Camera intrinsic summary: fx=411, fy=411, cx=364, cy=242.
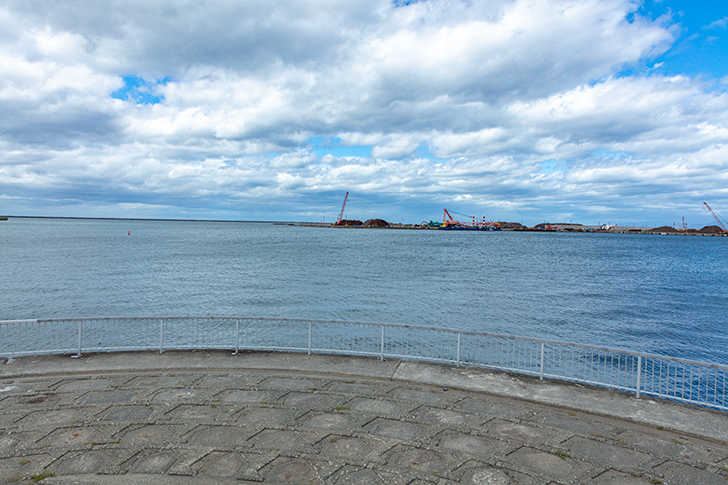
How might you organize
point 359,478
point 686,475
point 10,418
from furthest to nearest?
point 10,418 → point 686,475 → point 359,478

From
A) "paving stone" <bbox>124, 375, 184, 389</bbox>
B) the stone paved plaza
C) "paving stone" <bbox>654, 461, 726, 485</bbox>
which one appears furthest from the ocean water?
"paving stone" <bbox>654, 461, 726, 485</bbox>

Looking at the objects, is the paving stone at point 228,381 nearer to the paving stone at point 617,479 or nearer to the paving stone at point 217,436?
the paving stone at point 217,436

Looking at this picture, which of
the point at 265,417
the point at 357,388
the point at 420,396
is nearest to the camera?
the point at 265,417

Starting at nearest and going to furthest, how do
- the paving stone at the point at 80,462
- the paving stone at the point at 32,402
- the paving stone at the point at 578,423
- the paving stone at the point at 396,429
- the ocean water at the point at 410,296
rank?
the paving stone at the point at 80,462, the paving stone at the point at 396,429, the paving stone at the point at 578,423, the paving stone at the point at 32,402, the ocean water at the point at 410,296

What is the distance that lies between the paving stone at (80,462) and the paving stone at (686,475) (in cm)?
935

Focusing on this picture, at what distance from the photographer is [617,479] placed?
6.70 m

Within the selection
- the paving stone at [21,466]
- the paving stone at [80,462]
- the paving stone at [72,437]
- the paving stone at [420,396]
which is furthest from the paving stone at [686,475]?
the paving stone at [21,466]

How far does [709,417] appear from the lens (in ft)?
29.6

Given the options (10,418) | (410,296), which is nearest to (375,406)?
(10,418)

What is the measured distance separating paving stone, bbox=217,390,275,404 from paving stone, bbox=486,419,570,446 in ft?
16.3

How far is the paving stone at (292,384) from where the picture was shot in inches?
406

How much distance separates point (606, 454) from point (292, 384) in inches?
275

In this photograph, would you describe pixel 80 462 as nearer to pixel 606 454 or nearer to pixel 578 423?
pixel 606 454

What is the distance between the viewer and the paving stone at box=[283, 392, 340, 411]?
364 inches
